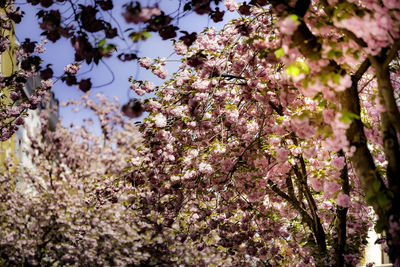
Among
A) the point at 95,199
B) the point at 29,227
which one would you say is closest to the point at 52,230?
the point at 29,227

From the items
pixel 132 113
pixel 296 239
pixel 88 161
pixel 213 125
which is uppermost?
pixel 88 161

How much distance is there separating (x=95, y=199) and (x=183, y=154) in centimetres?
246

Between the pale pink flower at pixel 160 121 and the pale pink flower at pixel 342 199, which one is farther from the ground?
the pale pink flower at pixel 160 121

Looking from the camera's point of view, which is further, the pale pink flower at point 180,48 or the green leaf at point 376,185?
the pale pink flower at point 180,48

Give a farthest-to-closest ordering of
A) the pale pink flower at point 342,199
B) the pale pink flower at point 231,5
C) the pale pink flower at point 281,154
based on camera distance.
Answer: the pale pink flower at point 231,5 < the pale pink flower at point 281,154 < the pale pink flower at point 342,199

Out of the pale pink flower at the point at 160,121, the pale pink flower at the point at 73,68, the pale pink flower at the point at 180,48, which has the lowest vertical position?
the pale pink flower at the point at 160,121

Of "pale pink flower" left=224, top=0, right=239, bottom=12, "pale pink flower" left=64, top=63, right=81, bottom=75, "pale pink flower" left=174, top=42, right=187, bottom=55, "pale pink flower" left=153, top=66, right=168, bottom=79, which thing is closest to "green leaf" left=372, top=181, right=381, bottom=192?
"pale pink flower" left=224, top=0, right=239, bottom=12

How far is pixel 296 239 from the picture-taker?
35.8 ft

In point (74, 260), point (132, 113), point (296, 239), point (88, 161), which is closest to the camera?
point (132, 113)

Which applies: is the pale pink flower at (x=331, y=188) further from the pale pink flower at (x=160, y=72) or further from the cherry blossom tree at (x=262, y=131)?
the pale pink flower at (x=160, y=72)

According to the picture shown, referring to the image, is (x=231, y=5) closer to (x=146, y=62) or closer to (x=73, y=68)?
(x=146, y=62)

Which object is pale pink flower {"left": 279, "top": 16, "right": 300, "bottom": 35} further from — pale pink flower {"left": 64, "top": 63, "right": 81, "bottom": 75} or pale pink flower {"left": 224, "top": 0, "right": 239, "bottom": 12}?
pale pink flower {"left": 64, "top": 63, "right": 81, "bottom": 75}

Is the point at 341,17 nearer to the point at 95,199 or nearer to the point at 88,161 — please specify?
the point at 95,199

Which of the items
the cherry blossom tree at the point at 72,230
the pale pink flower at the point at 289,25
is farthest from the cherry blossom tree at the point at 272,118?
the cherry blossom tree at the point at 72,230
